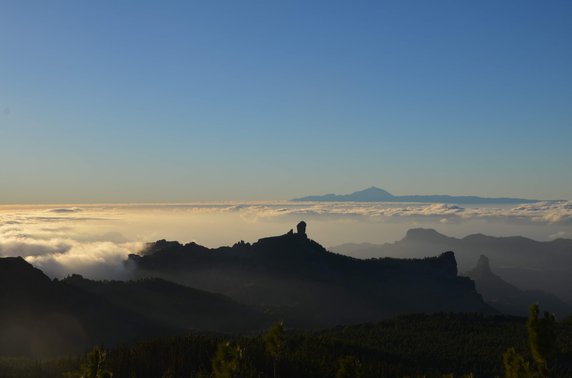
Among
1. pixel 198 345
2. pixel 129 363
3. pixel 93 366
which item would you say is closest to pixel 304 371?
pixel 198 345

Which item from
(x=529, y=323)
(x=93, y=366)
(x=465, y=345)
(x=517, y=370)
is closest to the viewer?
(x=93, y=366)

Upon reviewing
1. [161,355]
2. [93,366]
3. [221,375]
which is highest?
[93,366]

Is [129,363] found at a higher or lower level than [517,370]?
lower

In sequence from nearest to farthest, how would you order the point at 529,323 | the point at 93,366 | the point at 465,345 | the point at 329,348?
the point at 93,366, the point at 529,323, the point at 329,348, the point at 465,345

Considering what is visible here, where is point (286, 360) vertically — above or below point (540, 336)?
below

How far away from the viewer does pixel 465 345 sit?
198000 millimetres

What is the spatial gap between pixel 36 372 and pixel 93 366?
7852cm

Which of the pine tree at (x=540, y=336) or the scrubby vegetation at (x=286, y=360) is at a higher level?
the pine tree at (x=540, y=336)

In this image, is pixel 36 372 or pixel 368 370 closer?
pixel 36 372

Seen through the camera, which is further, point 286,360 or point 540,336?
point 286,360

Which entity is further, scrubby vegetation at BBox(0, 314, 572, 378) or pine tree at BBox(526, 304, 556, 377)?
scrubby vegetation at BBox(0, 314, 572, 378)

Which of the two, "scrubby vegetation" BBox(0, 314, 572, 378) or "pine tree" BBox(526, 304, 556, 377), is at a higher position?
"pine tree" BBox(526, 304, 556, 377)

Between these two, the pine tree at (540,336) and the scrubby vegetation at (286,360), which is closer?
the pine tree at (540,336)

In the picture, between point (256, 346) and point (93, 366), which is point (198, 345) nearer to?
point (256, 346)
